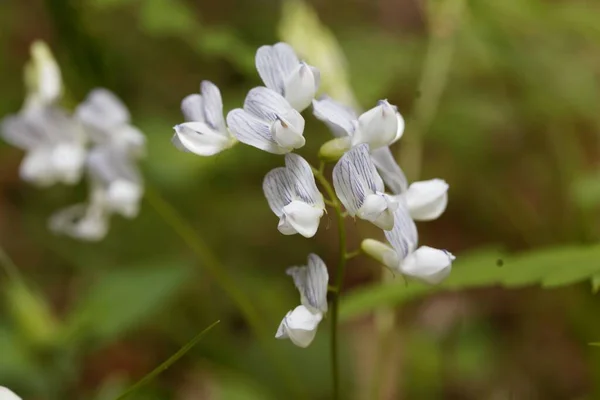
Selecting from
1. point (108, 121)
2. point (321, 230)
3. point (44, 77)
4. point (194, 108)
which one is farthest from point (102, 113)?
point (321, 230)

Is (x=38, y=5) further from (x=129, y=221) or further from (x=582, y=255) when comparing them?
(x=582, y=255)

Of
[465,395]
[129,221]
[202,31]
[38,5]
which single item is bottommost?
[465,395]

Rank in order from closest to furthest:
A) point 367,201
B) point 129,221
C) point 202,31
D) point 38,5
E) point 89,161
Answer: point 367,201 < point 89,161 < point 202,31 < point 129,221 < point 38,5

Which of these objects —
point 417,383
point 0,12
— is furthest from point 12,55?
point 417,383

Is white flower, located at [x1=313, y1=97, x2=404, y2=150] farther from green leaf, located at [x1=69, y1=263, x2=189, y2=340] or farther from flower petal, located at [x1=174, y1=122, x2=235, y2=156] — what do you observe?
green leaf, located at [x1=69, y1=263, x2=189, y2=340]

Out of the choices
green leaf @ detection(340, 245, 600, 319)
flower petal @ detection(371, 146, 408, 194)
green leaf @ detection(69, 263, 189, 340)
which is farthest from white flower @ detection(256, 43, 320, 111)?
green leaf @ detection(69, 263, 189, 340)
